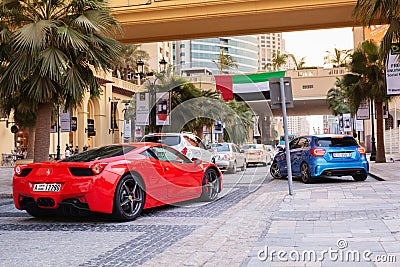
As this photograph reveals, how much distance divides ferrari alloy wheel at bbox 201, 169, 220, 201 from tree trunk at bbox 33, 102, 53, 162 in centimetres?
607

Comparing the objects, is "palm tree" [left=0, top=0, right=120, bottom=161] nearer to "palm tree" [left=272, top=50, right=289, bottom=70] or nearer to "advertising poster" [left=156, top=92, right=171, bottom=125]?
"advertising poster" [left=156, top=92, right=171, bottom=125]

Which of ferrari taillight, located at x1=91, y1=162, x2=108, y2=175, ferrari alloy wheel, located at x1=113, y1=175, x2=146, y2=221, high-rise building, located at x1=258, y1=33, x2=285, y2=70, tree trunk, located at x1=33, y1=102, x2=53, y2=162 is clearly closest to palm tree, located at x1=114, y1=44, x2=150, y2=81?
tree trunk, located at x1=33, y1=102, x2=53, y2=162

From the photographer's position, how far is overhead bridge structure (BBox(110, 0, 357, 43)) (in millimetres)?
15938

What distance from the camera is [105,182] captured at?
25.7 ft

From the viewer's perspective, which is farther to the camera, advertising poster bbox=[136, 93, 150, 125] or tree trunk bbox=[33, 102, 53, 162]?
advertising poster bbox=[136, 93, 150, 125]

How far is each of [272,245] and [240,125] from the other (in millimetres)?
28171

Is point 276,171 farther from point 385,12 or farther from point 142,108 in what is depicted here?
point 142,108

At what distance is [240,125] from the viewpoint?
3409 cm

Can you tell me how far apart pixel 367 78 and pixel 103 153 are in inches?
705

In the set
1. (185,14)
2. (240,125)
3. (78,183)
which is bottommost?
(78,183)

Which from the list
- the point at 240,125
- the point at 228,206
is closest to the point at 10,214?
the point at 228,206

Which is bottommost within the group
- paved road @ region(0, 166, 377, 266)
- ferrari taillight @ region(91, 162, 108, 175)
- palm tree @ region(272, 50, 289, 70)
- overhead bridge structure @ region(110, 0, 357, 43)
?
paved road @ region(0, 166, 377, 266)

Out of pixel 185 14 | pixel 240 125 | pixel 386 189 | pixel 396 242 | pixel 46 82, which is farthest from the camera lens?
pixel 240 125

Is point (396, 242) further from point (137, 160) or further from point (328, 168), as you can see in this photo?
point (328, 168)
